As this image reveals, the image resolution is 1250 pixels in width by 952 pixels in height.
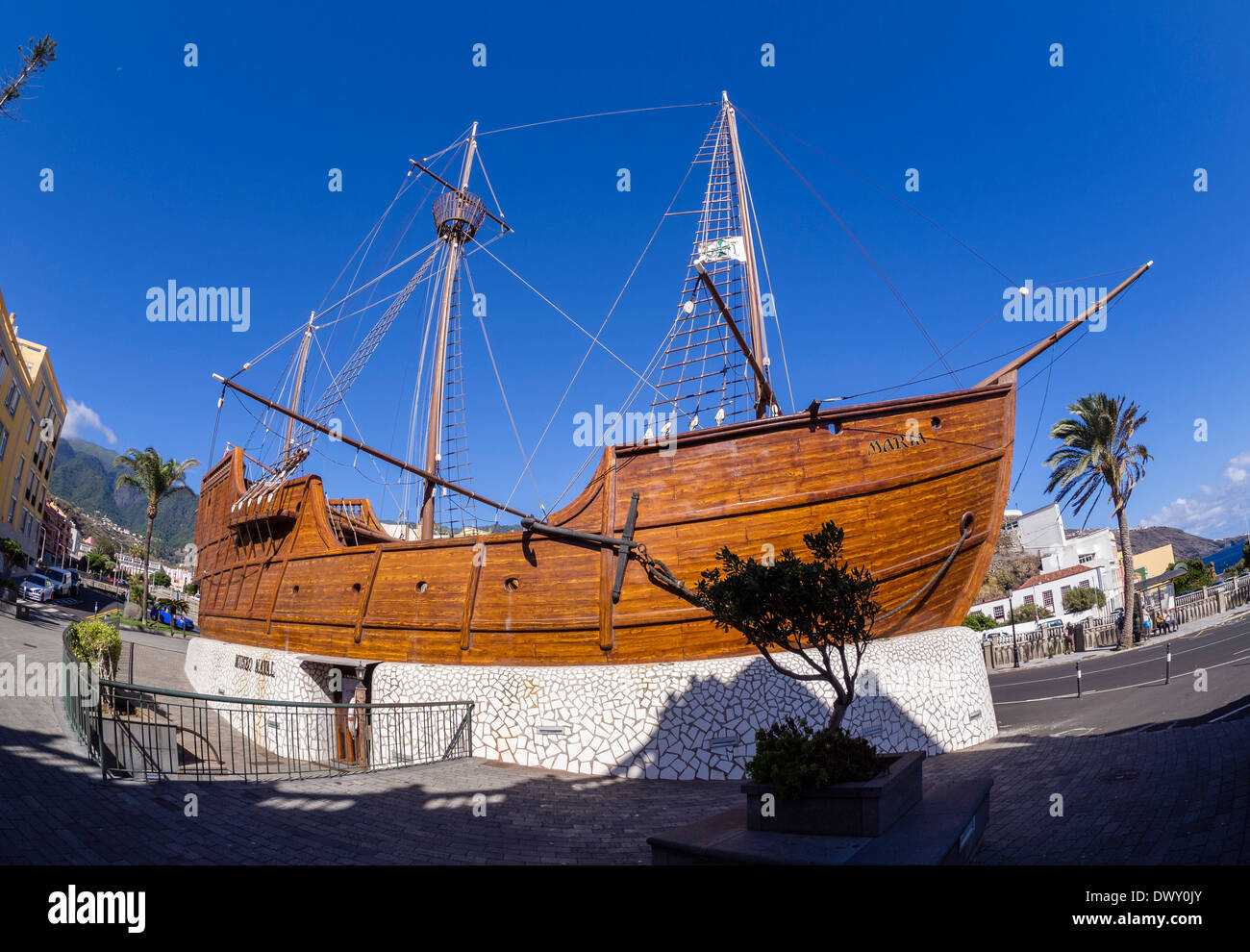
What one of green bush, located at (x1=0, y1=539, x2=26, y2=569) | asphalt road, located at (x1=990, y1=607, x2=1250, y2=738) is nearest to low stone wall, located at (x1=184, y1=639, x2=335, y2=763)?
asphalt road, located at (x1=990, y1=607, x2=1250, y2=738)

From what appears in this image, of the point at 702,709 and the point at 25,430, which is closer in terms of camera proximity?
the point at 702,709

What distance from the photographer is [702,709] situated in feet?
30.8

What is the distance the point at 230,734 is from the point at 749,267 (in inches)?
513

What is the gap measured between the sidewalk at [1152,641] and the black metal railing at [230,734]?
18928mm

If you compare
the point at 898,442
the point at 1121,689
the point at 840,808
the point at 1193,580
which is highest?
the point at 898,442

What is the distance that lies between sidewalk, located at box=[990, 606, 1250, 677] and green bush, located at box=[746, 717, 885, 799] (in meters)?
19.4

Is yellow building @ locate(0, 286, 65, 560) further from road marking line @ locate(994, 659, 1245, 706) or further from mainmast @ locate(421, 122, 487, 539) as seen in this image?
road marking line @ locate(994, 659, 1245, 706)

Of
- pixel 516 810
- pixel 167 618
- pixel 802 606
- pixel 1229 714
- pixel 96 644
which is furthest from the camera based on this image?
pixel 167 618

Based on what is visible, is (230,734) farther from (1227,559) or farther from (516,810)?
(1227,559)

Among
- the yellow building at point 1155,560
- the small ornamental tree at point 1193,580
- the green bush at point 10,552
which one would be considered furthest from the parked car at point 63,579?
the yellow building at point 1155,560

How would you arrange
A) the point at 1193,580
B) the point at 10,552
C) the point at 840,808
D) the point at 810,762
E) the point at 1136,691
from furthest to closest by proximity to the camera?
the point at 1193,580
the point at 10,552
the point at 1136,691
the point at 810,762
the point at 840,808

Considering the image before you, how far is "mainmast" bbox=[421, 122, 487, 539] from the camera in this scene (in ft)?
59.9

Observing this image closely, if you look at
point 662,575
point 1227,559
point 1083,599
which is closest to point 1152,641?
point 1083,599
